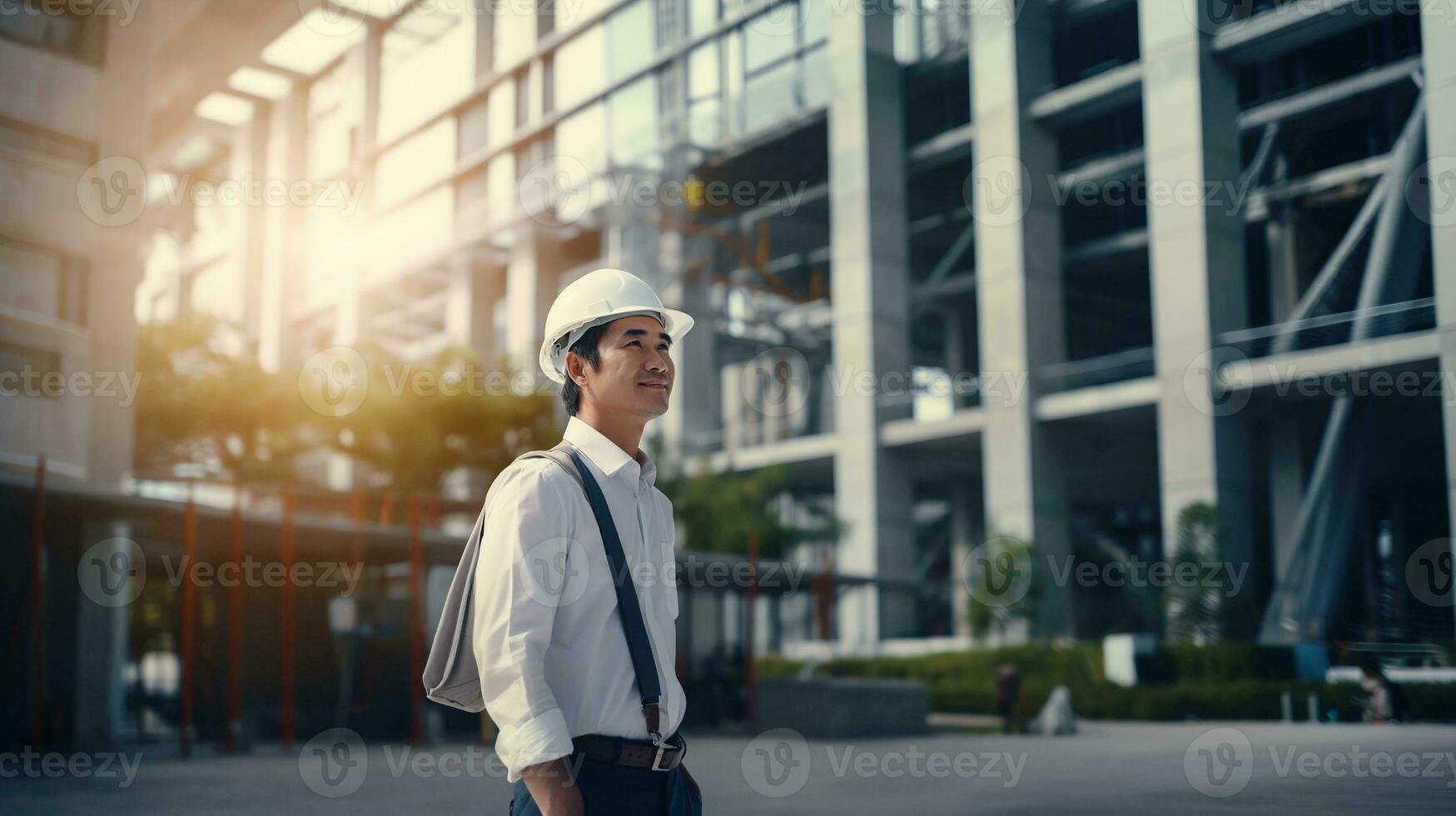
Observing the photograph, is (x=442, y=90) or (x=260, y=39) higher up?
(x=442, y=90)

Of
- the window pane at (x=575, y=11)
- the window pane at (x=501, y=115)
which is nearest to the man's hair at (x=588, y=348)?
the window pane at (x=575, y=11)

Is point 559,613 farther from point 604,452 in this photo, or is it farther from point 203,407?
point 203,407

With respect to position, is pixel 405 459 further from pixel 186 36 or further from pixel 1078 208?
pixel 1078 208

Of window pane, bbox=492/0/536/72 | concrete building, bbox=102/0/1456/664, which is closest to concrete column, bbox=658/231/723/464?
concrete building, bbox=102/0/1456/664

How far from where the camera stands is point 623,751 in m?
2.83

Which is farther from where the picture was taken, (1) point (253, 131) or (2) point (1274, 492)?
(1) point (253, 131)

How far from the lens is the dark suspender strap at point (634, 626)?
2842mm

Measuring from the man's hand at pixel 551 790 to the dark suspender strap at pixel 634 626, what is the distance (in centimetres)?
27

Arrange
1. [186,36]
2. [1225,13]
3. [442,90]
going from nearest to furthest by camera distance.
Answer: [186,36]
[1225,13]
[442,90]

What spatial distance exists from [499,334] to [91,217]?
119ft

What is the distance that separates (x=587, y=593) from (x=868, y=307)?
36112 mm

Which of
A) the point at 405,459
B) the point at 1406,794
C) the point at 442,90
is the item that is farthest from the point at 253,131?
the point at 1406,794

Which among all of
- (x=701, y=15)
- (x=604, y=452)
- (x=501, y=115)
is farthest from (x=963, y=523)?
(x=604, y=452)

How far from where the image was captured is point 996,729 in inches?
969
